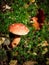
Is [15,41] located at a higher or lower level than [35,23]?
lower

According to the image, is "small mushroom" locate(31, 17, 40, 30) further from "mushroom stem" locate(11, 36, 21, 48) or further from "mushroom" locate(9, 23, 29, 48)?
"mushroom stem" locate(11, 36, 21, 48)

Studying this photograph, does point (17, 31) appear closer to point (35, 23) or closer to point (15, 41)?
point (15, 41)

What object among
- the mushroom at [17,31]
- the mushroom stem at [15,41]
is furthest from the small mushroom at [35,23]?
the mushroom stem at [15,41]

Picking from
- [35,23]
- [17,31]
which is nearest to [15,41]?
[17,31]

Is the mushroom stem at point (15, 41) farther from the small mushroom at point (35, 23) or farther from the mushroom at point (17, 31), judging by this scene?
the small mushroom at point (35, 23)

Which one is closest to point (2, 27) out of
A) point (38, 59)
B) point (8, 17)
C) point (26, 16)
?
point (8, 17)

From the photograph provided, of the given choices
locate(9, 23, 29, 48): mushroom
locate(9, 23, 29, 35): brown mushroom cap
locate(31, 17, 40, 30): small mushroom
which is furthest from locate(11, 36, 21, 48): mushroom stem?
locate(31, 17, 40, 30): small mushroom

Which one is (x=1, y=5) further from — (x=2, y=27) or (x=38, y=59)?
(x=38, y=59)
